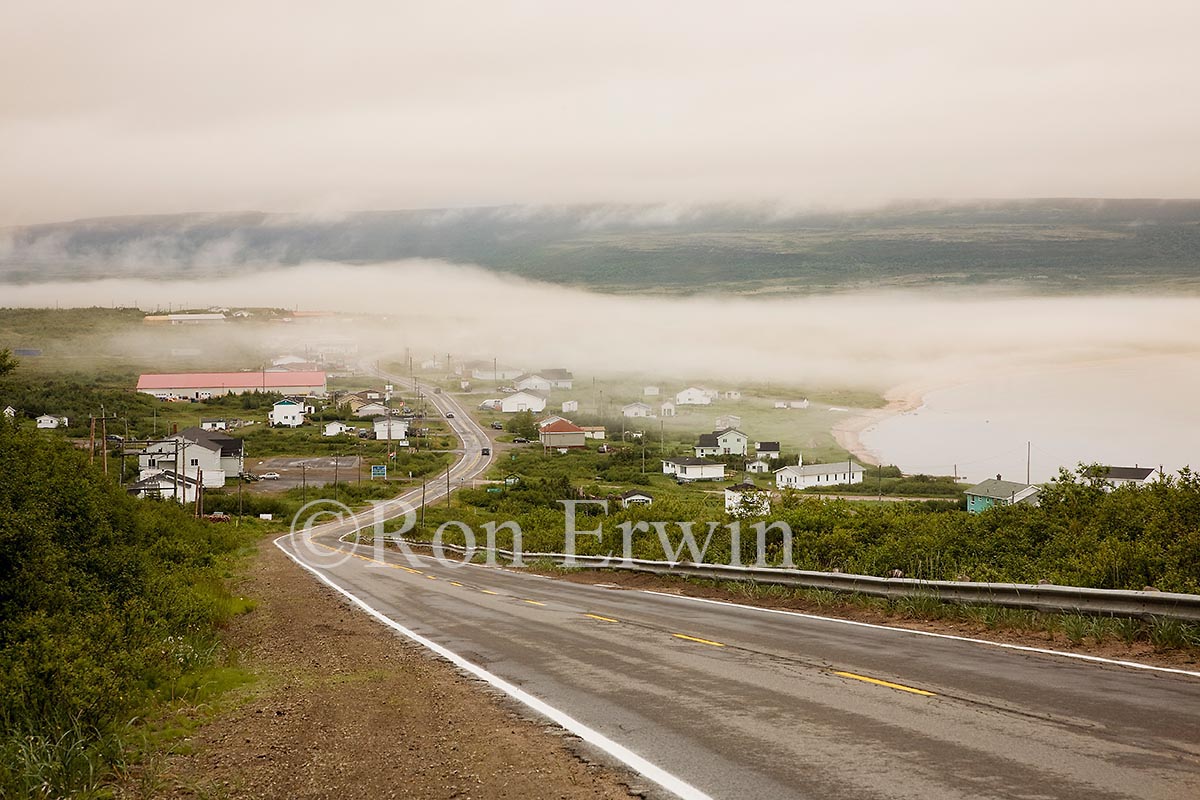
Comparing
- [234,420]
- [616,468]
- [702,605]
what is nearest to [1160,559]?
[702,605]

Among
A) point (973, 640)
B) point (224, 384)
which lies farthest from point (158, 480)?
point (224, 384)

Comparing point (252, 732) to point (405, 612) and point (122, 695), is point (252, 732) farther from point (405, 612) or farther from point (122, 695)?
point (405, 612)

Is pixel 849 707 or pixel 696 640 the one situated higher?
pixel 849 707

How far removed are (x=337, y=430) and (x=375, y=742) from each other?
465ft

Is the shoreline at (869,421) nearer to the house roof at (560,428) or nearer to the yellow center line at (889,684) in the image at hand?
the house roof at (560,428)

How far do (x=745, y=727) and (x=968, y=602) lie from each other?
8336 millimetres

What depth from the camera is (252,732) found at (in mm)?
9148

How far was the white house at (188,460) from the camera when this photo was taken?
309 feet

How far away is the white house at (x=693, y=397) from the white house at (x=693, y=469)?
7666 centimetres

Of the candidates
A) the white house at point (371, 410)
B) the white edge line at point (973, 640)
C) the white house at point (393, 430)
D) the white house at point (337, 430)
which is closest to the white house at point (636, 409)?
the white house at point (371, 410)

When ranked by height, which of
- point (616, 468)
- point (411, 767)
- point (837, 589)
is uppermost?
point (411, 767)

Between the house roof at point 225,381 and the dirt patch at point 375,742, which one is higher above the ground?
the house roof at point 225,381

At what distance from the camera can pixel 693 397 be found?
639 ft

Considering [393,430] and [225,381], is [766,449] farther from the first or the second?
[225,381]
